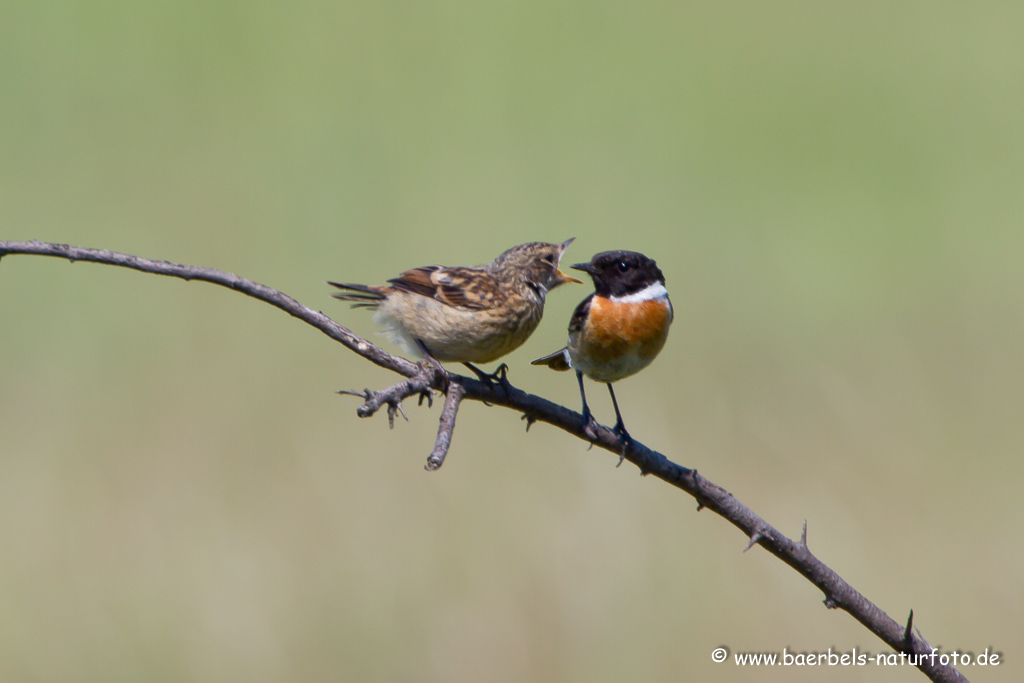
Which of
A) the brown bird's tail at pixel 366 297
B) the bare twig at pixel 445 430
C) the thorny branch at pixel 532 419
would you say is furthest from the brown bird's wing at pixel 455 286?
the bare twig at pixel 445 430

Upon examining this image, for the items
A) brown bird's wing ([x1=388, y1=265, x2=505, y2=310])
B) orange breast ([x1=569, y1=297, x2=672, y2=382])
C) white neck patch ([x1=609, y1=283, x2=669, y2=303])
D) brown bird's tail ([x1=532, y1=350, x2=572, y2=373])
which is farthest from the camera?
brown bird's wing ([x1=388, y1=265, x2=505, y2=310])

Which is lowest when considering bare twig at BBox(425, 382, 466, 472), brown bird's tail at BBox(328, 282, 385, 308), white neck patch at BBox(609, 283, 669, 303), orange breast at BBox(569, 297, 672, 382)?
bare twig at BBox(425, 382, 466, 472)

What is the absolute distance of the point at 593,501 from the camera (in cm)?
790

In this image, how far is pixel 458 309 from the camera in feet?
17.9

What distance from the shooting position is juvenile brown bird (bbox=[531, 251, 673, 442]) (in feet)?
16.3

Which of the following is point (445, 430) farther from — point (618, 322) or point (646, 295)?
point (646, 295)

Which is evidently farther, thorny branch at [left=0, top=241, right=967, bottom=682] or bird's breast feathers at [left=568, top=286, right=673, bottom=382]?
bird's breast feathers at [left=568, top=286, right=673, bottom=382]

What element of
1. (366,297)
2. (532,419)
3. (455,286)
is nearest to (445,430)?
(532,419)

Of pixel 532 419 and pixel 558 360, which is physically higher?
pixel 558 360

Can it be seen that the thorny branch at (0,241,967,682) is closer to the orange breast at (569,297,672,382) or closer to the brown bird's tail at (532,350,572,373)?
the orange breast at (569,297,672,382)

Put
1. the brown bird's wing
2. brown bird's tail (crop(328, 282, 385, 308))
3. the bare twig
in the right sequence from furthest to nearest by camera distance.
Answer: brown bird's tail (crop(328, 282, 385, 308)) → the brown bird's wing → the bare twig

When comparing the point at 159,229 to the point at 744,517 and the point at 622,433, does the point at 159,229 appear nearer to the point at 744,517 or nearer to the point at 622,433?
the point at 622,433

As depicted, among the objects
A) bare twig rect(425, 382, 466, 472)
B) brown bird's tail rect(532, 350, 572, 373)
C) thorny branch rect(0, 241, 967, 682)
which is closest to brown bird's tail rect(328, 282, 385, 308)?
brown bird's tail rect(532, 350, 572, 373)

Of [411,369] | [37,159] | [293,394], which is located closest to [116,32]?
[37,159]
